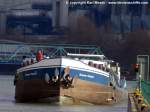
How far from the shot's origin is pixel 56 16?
17888 centimetres

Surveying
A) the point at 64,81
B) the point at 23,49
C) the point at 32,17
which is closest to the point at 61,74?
the point at 64,81

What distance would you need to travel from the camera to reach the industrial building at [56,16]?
173125 mm

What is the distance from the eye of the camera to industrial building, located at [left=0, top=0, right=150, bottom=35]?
17312 centimetres

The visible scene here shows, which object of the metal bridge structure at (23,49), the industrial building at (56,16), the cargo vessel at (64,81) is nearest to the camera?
the cargo vessel at (64,81)

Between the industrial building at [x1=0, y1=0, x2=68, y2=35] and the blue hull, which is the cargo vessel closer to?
the blue hull

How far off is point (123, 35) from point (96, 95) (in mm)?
117305

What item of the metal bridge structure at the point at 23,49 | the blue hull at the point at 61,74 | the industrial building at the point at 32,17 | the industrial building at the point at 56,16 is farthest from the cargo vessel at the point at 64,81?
the industrial building at the point at 32,17

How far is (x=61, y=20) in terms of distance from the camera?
179375mm

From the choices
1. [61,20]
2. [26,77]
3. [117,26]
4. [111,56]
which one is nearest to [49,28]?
[61,20]

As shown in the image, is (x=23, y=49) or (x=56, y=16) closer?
Answer: (x=23, y=49)

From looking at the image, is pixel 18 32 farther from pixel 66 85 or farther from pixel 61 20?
pixel 66 85

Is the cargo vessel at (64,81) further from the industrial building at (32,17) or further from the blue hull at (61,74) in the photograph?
the industrial building at (32,17)

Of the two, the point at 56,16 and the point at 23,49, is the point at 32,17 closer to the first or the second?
the point at 56,16

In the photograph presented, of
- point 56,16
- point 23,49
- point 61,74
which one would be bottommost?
point 61,74
